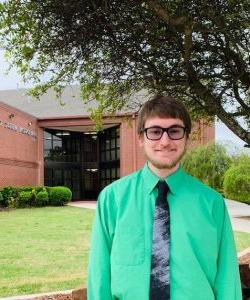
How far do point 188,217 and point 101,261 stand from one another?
1.31 feet

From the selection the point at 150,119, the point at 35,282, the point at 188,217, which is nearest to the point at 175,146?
the point at 150,119

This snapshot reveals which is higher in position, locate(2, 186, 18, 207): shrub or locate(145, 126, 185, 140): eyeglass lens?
locate(145, 126, 185, 140): eyeglass lens

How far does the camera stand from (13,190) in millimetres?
31234

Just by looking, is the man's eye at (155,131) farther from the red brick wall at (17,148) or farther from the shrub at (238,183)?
the red brick wall at (17,148)

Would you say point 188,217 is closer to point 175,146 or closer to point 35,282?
point 175,146

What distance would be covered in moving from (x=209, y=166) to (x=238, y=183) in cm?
739

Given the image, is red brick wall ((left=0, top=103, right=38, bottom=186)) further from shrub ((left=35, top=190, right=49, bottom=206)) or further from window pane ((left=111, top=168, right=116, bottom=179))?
window pane ((left=111, top=168, right=116, bottom=179))

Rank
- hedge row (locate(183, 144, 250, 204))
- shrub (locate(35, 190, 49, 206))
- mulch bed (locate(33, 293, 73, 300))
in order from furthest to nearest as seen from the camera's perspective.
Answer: hedge row (locate(183, 144, 250, 204)) → shrub (locate(35, 190, 49, 206)) → mulch bed (locate(33, 293, 73, 300))

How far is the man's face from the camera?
2291 millimetres

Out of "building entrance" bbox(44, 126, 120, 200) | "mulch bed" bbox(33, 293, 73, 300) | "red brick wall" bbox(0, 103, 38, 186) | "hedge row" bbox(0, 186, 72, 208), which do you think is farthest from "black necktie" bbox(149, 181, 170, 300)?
"building entrance" bbox(44, 126, 120, 200)

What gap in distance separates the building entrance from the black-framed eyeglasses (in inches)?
1541

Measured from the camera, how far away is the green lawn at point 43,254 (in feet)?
28.8

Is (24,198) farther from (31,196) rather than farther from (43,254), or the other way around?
(43,254)

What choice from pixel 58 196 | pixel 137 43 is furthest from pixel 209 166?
pixel 137 43
